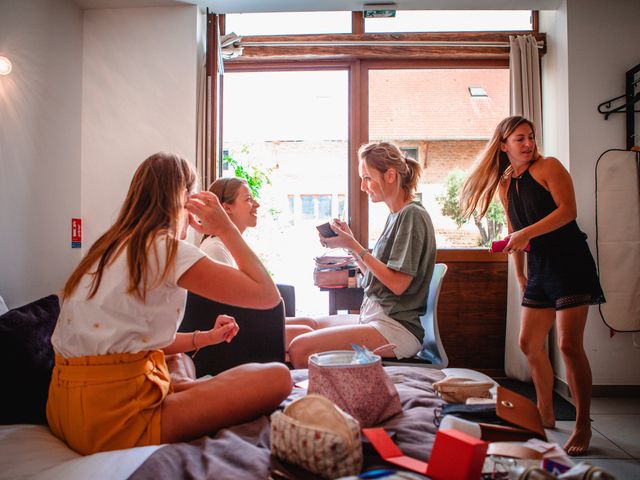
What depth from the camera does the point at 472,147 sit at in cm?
364

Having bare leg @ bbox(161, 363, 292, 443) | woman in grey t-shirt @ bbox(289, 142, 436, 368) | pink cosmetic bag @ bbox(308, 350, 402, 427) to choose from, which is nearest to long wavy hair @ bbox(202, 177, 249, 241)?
woman in grey t-shirt @ bbox(289, 142, 436, 368)

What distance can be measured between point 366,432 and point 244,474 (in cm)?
27

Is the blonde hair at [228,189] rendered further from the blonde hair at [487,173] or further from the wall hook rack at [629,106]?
the wall hook rack at [629,106]

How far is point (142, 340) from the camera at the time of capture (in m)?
1.16

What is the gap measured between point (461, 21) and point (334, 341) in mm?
A: 2984

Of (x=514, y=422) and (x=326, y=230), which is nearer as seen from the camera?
(x=514, y=422)

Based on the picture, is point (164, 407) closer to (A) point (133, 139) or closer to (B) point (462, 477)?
(B) point (462, 477)

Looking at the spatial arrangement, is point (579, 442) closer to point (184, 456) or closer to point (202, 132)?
point (184, 456)

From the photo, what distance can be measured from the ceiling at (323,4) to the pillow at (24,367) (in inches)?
104

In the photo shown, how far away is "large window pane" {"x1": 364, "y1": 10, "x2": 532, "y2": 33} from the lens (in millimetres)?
3584

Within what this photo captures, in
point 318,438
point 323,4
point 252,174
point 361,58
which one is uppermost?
point 323,4

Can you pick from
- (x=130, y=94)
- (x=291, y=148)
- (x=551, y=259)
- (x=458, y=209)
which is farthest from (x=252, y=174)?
(x=551, y=259)

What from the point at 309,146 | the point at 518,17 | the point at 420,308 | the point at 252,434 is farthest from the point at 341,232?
the point at 518,17

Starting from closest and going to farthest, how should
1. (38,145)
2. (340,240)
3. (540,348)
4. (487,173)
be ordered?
(340,240), (540,348), (487,173), (38,145)
